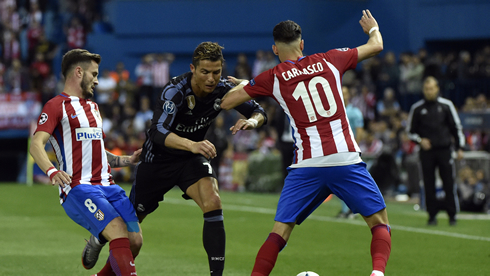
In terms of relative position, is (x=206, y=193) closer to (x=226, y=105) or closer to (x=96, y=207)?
(x=226, y=105)

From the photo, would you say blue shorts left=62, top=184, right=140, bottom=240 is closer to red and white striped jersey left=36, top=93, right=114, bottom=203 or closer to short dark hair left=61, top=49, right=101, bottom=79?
red and white striped jersey left=36, top=93, right=114, bottom=203

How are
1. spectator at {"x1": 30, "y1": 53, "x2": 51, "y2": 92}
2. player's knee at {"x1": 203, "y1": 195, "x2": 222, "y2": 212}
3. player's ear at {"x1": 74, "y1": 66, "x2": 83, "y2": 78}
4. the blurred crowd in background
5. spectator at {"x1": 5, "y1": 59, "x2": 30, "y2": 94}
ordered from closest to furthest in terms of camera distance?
player's ear at {"x1": 74, "y1": 66, "x2": 83, "y2": 78}
player's knee at {"x1": 203, "y1": 195, "x2": 222, "y2": 212}
the blurred crowd in background
spectator at {"x1": 5, "y1": 59, "x2": 30, "y2": 94}
spectator at {"x1": 30, "y1": 53, "x2": 51, "y2": 92}

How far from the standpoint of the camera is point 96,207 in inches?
228

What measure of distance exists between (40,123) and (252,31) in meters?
22.6

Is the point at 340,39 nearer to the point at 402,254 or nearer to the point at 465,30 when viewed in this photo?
the point at 465,30

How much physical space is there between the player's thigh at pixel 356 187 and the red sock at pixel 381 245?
0.16 meters

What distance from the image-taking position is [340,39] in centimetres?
2700

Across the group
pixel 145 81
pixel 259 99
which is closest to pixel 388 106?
pixel 259 99

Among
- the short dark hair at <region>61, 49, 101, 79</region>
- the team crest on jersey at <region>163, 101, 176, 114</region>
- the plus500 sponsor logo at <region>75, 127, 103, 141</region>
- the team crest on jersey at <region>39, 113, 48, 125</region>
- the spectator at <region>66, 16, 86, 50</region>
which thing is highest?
the spectator at <region>66, 16, 86, 50</region>

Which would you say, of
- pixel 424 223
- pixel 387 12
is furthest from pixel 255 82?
pixel 387 12

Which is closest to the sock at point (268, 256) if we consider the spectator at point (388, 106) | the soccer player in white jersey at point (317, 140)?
the soccer player in white jersey at point (317, 140)

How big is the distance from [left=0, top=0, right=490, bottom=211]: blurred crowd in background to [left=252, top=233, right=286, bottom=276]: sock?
6777 millimetres

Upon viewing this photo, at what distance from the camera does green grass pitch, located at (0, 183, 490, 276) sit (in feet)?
25.9

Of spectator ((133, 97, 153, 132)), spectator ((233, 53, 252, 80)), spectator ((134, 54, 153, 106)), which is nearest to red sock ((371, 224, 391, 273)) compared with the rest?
spectator ((233, 53, 252, 80))
